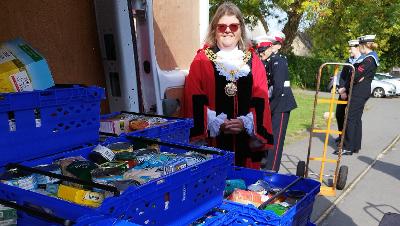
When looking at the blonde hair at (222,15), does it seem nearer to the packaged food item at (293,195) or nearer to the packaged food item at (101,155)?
the packaged food item at (293,195)

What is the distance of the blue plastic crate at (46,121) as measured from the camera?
1.54 meters

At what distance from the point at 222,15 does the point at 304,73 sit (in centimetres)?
2217

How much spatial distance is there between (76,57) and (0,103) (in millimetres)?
1615

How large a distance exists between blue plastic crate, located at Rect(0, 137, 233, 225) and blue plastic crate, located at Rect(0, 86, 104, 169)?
6 cm

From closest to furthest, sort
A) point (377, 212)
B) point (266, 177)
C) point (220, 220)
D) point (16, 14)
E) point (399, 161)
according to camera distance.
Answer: point (220, 220), point (266, 177), point (16, 14), point (377, 212), point (399, 161)

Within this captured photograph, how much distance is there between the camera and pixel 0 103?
1.49m

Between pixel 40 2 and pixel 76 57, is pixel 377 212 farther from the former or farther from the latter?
pixel 40 2

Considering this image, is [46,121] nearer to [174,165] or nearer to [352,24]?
[174,165]

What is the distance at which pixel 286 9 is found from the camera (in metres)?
17.3

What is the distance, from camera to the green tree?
51.8 feet

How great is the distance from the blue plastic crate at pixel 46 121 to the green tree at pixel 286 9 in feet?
45.3

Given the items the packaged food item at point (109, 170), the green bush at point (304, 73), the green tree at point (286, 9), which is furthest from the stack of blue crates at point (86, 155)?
the green bush at point (304, 73)

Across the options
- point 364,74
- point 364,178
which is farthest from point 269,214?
point 364,74

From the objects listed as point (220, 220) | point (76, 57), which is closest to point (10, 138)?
point (220, 220)
